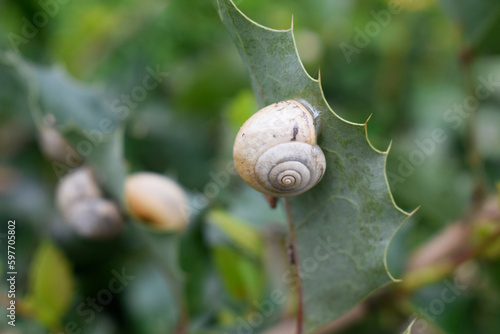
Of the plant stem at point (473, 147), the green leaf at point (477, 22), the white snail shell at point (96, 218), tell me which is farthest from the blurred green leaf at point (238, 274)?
the green leaf at point (477, 22)

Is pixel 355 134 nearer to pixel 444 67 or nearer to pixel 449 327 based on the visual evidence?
pixel 449 327

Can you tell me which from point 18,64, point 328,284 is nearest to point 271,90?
point 328,284

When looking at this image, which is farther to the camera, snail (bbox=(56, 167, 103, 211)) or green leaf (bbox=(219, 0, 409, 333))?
snail (bbox=(56, 167, 103, 211))

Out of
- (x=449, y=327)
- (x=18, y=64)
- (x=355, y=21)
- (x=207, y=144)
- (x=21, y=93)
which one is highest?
(x=18, y=64)

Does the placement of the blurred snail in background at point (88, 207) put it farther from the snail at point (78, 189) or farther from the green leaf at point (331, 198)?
the green leaf at point (331, 198)

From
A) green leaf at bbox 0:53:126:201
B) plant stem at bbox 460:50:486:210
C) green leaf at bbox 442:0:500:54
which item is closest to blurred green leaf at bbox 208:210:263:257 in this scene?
green leaf at bbox 0:53:126:201

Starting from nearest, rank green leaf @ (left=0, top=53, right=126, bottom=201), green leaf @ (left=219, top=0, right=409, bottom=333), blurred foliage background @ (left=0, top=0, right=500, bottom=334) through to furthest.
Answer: green leaf @ (left=219, top=0, right=409, bottom=333)
green leaf @ (left=0, top=53, right=126, bottom=201)
blurred foliage background @ (left=0, top=0, right=500, bottom=334)

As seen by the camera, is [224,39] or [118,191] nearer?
[118,191]

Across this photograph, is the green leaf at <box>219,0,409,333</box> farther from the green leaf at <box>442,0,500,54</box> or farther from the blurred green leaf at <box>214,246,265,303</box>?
the green leaf at <box>442,0,500,54</box>
